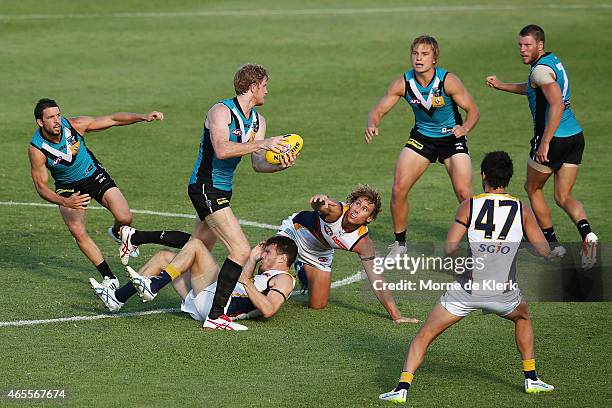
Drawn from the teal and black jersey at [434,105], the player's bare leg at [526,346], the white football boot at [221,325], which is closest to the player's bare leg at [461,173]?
the teal and black jersey at [434,105]

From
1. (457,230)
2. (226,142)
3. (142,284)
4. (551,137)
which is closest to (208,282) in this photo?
(142,284)

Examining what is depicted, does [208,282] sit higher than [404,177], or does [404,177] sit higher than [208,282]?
[404,177]

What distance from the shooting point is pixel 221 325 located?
1176cm

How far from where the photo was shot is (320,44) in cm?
2944

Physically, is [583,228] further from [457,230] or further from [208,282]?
[457,230]

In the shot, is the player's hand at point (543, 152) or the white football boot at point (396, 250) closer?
the player's hand at point (543, 152)

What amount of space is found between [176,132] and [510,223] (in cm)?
1382

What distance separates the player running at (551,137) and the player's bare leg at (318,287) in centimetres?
334

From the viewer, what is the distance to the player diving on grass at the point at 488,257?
963 cm

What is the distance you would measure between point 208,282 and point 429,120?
379 centimetres

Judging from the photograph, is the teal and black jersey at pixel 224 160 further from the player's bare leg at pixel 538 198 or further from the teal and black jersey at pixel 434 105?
the player's bare leg at pixel 538 198

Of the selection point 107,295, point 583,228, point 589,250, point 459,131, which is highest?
point 459,131

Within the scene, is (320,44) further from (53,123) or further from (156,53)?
(53,123)

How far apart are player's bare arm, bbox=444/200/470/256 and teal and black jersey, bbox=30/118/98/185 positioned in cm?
550
